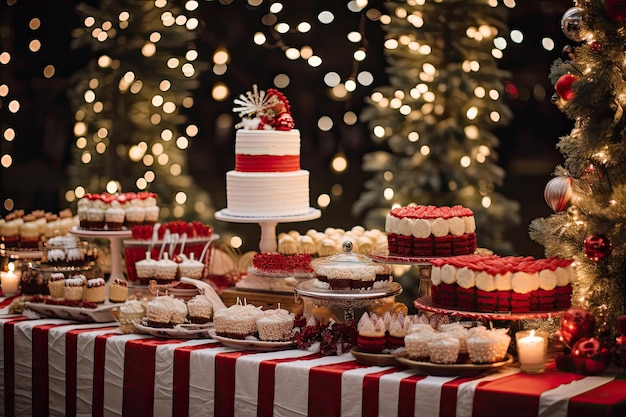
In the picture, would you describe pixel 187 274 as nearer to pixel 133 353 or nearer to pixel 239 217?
pixel 239 217

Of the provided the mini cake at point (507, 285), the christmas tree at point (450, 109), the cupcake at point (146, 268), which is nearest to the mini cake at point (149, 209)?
the cupcake at point (146, 268)

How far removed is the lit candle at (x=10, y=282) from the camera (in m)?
5.80

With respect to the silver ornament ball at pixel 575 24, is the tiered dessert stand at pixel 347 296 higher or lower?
lower

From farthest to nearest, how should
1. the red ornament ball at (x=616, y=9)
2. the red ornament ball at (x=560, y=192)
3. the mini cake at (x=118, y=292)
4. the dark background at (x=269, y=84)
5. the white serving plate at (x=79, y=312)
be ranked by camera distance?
1. the dark background at (x=269, y=84)
2. the mini cake at (x=118, y=292)
3. the white serving plate at (x=79, y=312)
4. the red ornament ball at (x=560, y=192)
5. the red ornament ball at (x=616, y=9)

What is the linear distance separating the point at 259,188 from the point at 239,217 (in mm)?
184

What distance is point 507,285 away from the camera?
3723 millimetres

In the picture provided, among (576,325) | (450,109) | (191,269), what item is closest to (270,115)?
(191,269)

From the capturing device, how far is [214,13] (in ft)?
23.2

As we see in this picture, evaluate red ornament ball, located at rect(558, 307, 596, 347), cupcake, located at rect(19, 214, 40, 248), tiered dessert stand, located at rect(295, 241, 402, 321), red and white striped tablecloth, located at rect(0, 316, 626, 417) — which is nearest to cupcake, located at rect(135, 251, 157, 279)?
red and white striped tablecloth, located at rect(0, 316, 626, 417)

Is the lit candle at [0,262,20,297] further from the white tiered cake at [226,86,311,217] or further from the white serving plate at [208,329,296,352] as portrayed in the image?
the white serving plate at [208,329,296,352]

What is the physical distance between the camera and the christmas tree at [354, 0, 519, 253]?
608cm

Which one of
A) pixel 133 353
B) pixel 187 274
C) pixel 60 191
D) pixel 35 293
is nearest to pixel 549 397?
pixel 133 353

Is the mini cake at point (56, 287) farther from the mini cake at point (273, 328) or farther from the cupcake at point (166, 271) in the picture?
the mini cake at point (273, 328)

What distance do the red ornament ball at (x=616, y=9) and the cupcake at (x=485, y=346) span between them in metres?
1.27
